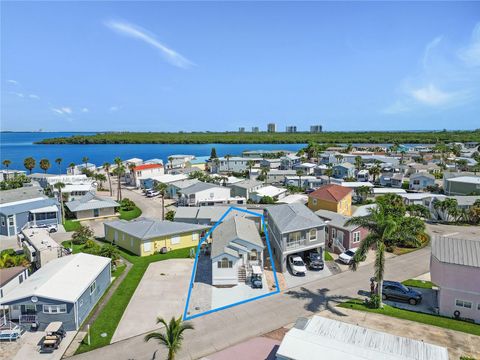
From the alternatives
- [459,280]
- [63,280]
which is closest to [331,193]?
[459,280]

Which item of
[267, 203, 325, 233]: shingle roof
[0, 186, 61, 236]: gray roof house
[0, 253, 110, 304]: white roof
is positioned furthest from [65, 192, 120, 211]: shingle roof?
[267, 203, 325, 233]: shingle roof

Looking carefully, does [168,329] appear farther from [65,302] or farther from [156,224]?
[156,224]

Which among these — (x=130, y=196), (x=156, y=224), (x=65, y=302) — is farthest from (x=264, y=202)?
(x=65, y=302)

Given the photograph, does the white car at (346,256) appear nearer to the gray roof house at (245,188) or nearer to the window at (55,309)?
the window at (55,309)

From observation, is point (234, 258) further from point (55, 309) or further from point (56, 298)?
point (55, 309)

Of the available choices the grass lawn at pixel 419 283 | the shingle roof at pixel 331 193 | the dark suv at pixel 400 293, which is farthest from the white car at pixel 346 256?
the shingle roof at pixel 331 193
